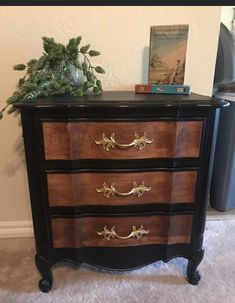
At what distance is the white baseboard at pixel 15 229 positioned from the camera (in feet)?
4.96

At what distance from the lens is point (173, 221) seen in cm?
Answer: 104

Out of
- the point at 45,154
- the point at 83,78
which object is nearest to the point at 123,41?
the point at 83,78

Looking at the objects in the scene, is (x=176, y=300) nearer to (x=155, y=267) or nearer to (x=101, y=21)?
(x=155, y=267)

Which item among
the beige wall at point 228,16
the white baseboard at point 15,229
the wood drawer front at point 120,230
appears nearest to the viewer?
the wood drawer front at point 120,230

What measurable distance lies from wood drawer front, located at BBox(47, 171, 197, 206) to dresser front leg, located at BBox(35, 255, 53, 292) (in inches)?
11.3

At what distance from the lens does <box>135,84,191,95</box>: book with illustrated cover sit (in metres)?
1.08

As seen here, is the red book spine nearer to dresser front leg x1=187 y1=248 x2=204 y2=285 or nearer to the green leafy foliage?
the green leafy foliage

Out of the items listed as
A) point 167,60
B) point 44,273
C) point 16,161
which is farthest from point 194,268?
point 16,161

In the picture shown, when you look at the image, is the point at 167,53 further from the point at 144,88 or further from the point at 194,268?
the point at 194,268

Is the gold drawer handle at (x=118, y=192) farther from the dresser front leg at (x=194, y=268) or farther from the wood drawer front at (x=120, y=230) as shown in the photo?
the dresser front leg at (x=194, y=268)

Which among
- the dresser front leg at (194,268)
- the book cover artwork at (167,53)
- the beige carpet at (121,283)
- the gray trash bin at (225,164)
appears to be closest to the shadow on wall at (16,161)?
the beige carpet at (121,283)

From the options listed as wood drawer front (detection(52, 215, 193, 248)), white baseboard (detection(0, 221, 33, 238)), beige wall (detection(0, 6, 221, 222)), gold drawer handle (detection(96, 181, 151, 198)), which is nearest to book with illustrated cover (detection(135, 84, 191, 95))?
beige wall (detection(0, 6, 221, 222))

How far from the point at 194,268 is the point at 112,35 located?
1.19 m

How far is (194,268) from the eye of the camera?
1.14 m
